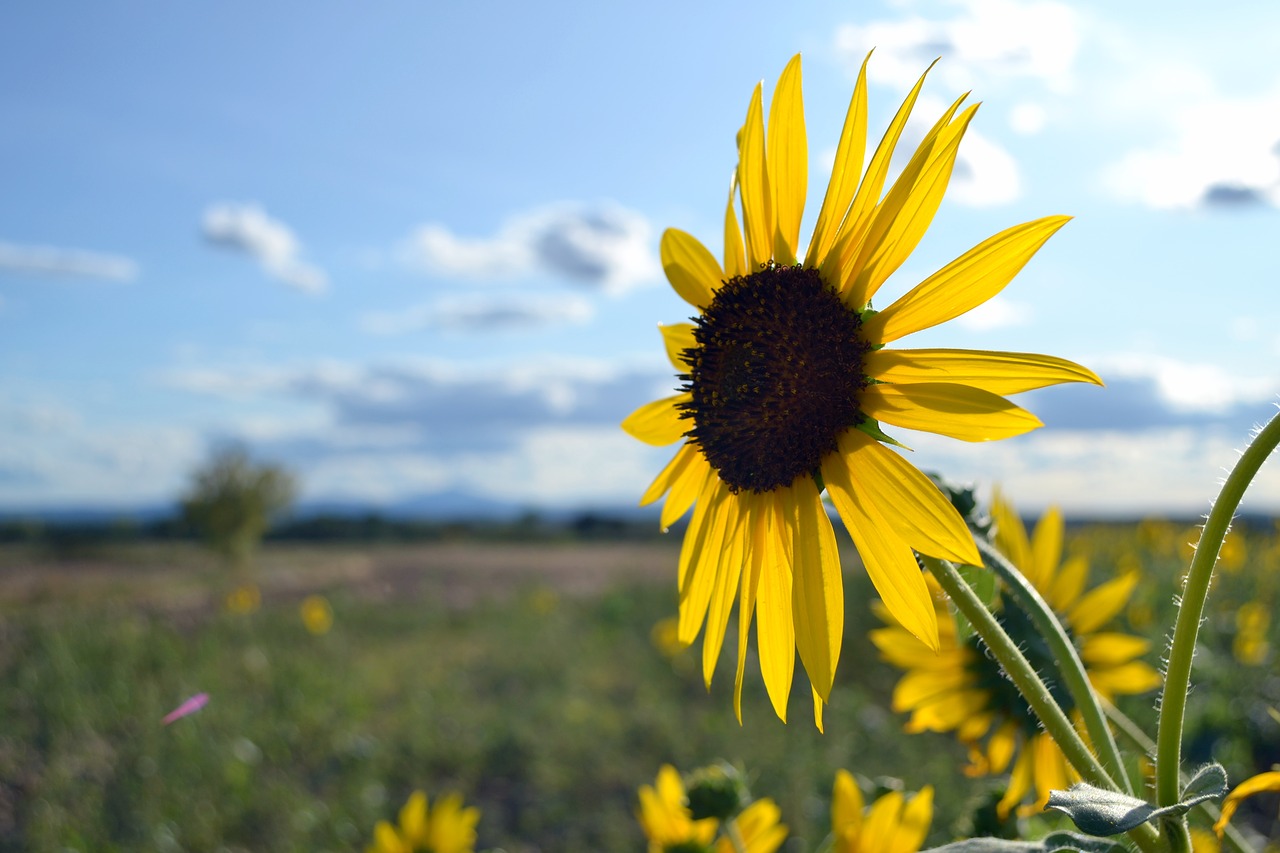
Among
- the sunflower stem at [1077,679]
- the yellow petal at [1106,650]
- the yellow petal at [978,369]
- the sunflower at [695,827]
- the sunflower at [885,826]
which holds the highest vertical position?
the yellow petal at [978,369]

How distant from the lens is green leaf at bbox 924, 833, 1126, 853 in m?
0.68

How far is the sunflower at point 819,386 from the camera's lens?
903mm

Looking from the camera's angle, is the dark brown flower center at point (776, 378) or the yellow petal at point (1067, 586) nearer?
the dark brown flower center at point (776, 378)

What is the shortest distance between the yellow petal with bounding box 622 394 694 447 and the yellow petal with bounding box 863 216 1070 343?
1.32 ft

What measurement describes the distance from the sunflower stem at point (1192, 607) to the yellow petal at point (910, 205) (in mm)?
363

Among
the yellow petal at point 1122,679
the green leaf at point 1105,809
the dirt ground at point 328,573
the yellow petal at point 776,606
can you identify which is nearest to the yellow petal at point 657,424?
the yellow petal at point 776,606

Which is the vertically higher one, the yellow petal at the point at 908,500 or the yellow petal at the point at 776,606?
the yellow petal at the point at 908,500

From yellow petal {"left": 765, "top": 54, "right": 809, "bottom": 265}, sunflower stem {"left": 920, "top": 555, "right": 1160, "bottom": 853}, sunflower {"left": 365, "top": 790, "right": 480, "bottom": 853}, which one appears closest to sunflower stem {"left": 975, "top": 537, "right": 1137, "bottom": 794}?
sunflower stem {"left": 920, "top": 555, "right": 1160, "bottom": 853}

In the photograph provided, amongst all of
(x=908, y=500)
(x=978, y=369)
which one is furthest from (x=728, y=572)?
Result: (x=978, y=369)

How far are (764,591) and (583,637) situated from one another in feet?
27.6

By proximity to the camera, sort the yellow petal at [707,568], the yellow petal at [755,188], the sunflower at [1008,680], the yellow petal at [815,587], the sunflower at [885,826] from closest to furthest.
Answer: the yellow petal at [815,587]
the yellow petal at [755,188]
the yellow petal at [707,568]
the sunflower at [885,826]
the sunflower at [1008,680]

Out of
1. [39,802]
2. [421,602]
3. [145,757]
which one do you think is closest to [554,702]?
[145,757]

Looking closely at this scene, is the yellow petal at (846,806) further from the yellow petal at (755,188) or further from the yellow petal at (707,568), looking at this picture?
the yellow petal at (755,188)

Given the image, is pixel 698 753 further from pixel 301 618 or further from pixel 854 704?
pixel 301 618
